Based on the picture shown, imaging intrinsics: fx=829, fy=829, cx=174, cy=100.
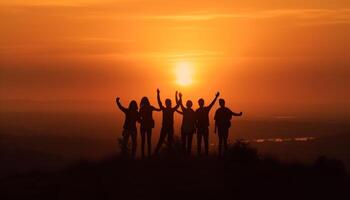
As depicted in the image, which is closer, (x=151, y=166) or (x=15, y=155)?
(x=151, y=166)

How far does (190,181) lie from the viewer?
104 feet

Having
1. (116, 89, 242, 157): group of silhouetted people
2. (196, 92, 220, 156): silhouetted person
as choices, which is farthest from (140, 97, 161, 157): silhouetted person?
(196, 92, 220, 156): silhouetted person

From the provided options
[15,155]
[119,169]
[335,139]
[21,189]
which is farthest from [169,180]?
[335,139]

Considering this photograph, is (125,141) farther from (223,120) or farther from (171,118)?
(223,120)

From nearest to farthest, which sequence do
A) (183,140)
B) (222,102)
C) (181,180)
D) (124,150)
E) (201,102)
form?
(181,180)
(201,102)
(222,102)
(183,140)
(124,150)

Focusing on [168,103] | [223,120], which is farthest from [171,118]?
[223,120]

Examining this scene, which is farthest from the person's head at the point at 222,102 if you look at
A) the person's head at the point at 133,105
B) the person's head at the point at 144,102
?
the person's head at the point at 133,105

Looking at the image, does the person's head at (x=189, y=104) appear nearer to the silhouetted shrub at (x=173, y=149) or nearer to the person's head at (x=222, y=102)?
the person's head at (x=222, y=102)

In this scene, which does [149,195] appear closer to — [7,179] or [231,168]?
[231,168]

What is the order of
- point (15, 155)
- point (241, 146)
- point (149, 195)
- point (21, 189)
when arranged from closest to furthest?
point (149, 195)
point (21, 189)
point (241, 146)
point (15, 155)

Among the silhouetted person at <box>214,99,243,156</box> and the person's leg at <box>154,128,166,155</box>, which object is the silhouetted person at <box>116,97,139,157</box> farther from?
the silhouetted person at <box>214,99,243,156</box>

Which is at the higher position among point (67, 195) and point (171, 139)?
point (171, 139)

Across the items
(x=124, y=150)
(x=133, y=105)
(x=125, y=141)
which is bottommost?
(x=124, y=150)

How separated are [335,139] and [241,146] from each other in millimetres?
79319
